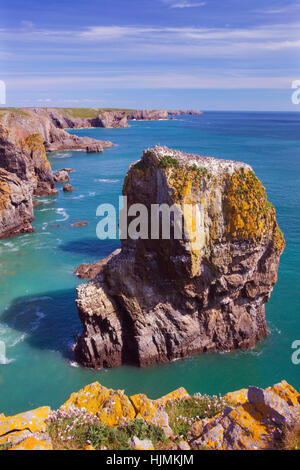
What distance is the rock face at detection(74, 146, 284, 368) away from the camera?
1001 inches

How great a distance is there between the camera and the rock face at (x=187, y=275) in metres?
25.4

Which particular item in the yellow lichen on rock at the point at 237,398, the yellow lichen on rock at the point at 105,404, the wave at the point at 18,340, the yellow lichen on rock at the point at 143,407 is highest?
the yellow lichen on rock at the point at 143,407

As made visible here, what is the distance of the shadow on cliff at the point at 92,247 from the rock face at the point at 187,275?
2057 centimetres

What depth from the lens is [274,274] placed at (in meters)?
29.7

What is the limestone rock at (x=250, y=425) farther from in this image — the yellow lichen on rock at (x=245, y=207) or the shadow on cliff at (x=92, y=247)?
the shadow on cliff at (x=92, y=247)

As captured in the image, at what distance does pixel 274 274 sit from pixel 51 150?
13278cm

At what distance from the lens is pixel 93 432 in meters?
14.2

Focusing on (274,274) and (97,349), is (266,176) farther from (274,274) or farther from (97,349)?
(97,349)

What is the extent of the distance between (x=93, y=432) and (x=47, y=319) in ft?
72.8

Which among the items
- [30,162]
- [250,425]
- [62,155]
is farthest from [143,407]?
A: [62,155]

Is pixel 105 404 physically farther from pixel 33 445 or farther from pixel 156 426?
pixel 33 445

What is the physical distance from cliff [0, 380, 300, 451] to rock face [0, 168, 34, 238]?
42.5 m

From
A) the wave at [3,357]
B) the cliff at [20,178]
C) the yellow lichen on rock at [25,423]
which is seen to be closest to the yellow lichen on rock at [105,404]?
the yellow lichen on rock at [25,423]

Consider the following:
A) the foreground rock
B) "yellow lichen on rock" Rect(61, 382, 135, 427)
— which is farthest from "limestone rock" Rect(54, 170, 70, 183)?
the foreground rock
